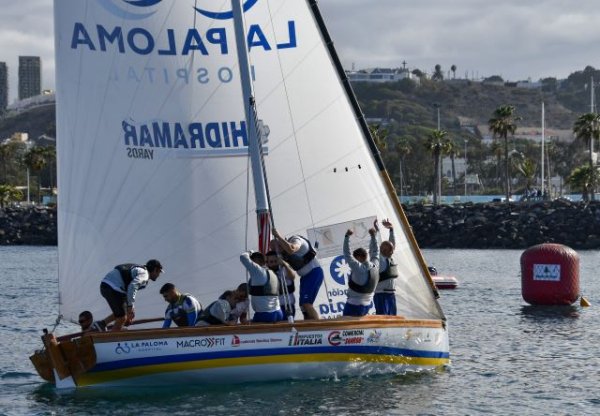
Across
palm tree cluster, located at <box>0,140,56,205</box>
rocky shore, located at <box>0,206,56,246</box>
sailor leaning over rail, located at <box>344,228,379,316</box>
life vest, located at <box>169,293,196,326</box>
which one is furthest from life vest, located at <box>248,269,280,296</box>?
palm tree cluster, located at <box>0,140,56,205</box>

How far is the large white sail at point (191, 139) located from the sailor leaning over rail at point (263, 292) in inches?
57.2

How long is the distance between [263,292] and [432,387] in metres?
3.33

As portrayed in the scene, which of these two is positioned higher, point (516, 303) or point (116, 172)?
point (116, 172)

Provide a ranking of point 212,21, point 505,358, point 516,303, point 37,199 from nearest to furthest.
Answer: point 212,21 → point 505,358 → point 516,303 → point 37,199

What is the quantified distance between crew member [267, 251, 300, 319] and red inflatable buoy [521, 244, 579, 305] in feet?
53.1

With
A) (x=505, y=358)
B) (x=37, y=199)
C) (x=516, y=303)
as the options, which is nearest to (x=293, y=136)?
(x=505, y=358)

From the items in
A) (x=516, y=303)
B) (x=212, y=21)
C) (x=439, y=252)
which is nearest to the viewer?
(x=212, y=21)

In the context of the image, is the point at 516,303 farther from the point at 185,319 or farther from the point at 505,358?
the point at 185,319

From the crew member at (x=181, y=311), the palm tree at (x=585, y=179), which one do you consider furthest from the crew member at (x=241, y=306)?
the palm tree at (x=585, y=179)

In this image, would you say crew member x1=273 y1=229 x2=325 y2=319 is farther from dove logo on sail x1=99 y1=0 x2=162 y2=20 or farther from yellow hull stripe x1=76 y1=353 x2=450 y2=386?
dove logo on sail x1=99 y1=0 x2=162 y2=20

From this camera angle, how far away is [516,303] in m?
37.5

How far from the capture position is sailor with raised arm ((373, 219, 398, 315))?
20031 millimetres

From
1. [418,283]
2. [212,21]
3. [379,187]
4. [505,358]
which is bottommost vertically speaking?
[505,358]

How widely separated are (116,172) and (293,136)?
297 centimetres
